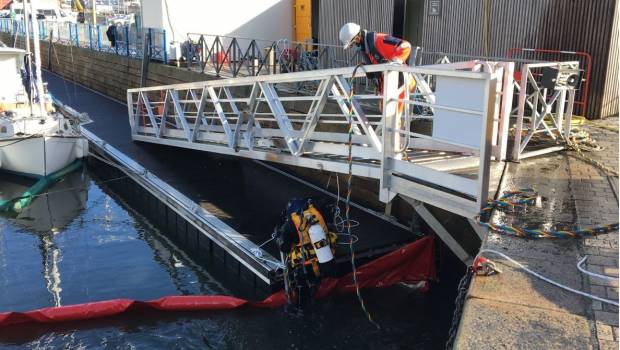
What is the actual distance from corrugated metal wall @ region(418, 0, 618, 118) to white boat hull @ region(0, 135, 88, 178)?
32.2 ft

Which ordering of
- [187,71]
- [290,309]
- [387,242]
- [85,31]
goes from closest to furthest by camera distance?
[290,309]
[387,242]
[187,71]
[85,31]

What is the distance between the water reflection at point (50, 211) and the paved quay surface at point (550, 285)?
20.7 feet

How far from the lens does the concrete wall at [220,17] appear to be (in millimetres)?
18531

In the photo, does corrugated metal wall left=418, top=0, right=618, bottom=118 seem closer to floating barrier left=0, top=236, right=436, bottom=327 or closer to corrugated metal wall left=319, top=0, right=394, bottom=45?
corrugated metal wall left=319, top=0, right=394, bottom=45

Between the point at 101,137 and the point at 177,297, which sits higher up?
the point at 101,137

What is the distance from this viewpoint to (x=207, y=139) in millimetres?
10836

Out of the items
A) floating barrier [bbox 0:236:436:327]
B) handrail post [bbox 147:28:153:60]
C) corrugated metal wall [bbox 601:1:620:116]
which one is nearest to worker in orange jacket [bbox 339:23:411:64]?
floating barrier [bbox 0:236:436:327]

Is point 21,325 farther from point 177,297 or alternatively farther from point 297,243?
point 297,243

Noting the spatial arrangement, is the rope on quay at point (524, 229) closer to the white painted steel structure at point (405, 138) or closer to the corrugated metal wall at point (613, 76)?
the white painted steel structure at point (405, 138)

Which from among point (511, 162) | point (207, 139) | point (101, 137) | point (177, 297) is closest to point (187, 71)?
point (101, 137)

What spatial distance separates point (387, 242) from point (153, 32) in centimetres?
1325

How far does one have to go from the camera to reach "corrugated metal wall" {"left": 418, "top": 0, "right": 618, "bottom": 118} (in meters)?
10.1

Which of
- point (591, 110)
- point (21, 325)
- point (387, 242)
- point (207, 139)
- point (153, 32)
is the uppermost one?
point (153, 32)

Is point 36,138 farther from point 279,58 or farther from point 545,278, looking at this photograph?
point 545,278
